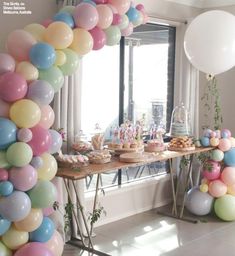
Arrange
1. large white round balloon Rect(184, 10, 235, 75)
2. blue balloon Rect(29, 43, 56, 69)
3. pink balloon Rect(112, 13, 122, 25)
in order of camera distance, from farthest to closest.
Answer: large white round balloon Rect(184, 10, 235, 75)
pink balloon Rect(112, 13, 122, 25)
blue balloon Rect(29, 43, 56, 69)

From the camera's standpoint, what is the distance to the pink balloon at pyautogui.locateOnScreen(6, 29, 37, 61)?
2.70 m

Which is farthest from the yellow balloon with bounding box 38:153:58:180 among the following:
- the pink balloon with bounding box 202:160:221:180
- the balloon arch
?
the pink balloon with bounding box 202:160:221:180

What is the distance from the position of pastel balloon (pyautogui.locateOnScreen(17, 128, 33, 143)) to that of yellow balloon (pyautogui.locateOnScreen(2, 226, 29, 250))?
58cm

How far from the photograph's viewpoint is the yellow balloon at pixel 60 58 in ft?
9.24

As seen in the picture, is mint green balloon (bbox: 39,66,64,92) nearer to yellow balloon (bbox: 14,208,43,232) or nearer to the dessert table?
the dessert table

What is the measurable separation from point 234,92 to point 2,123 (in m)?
3.30

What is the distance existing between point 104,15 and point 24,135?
3.44ft

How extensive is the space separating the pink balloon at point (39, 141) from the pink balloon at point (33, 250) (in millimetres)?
588

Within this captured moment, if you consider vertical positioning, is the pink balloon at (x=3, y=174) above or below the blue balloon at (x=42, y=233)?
above

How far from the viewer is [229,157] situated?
445 centimetres

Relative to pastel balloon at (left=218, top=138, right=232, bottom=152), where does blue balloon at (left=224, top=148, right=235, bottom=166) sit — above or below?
below

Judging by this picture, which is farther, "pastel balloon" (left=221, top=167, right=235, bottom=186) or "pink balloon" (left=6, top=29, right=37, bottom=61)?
"pastel balloon" (left=221, top=167, right=235, bottom=186)

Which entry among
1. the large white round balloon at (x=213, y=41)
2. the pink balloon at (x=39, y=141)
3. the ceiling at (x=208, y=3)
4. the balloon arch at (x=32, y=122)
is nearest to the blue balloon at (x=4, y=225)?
the balloon arch at (x=32, y=122)

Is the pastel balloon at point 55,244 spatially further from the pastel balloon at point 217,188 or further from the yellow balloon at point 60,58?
the pastel balloon at point 217,188
